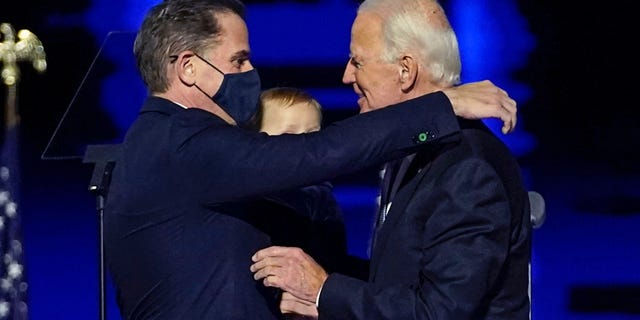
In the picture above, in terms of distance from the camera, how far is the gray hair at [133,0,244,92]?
7.99 feet

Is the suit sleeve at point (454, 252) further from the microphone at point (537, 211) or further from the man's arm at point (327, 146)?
the microphone at point (537, 211)

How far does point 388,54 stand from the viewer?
242cm

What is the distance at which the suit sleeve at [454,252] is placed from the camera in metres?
2.24

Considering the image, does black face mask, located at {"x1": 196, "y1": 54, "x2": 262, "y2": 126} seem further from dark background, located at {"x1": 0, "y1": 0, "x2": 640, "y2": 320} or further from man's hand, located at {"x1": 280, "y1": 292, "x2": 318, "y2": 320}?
dark background, located at {"x1": 0, "y1": 0, "x2": 640, "y2": 320}

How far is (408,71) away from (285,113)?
0.65m

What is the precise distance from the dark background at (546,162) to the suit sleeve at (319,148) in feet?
6.20

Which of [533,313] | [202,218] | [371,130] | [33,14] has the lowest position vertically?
[533,313]

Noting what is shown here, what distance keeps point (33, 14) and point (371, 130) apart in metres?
2.20

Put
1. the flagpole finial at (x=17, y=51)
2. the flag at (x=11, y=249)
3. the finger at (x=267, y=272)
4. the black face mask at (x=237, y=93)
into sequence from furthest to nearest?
1. the flag at (x=11, y=249)
2. the flagpole finial at (x=17, y=51)
3. the black face mask at (x=237, y=93)
4. the finger at (x=267, y=272)

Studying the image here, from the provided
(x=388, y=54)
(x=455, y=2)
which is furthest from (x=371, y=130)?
(x=455, y=2)

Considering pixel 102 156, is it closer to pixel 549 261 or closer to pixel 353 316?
pixel 353 316

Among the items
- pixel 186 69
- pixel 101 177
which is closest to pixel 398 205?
pixel 186 69

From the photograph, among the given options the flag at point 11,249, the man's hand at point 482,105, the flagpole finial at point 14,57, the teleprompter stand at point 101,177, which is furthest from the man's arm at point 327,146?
the flag at point 11,249

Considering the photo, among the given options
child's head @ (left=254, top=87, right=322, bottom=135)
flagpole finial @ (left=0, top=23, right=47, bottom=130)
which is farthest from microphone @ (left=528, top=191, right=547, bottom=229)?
flagpole finial @ (left=0, top=23, right=47, bottom=130)
